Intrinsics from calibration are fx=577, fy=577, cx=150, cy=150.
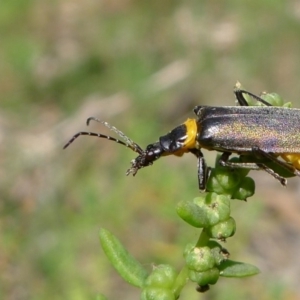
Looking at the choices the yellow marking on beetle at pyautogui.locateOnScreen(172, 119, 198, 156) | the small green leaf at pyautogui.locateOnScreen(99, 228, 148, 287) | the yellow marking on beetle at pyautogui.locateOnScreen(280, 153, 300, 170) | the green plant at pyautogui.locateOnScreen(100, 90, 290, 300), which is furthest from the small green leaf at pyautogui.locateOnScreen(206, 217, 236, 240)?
the yellow marking on beetle at pyautogui.locateOnScreen(172, 119, 198, 156)

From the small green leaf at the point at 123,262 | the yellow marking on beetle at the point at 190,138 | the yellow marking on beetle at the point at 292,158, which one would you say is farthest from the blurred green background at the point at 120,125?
the small green leaf at the point at 123,262

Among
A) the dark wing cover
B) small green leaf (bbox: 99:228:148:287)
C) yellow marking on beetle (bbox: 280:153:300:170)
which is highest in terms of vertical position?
the dark wing cover

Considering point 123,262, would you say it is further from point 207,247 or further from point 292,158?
point 292,158

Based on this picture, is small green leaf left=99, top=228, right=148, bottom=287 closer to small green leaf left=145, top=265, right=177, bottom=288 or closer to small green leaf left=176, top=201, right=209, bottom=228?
small green leaf left=145, top=265, right=177, bottom=288

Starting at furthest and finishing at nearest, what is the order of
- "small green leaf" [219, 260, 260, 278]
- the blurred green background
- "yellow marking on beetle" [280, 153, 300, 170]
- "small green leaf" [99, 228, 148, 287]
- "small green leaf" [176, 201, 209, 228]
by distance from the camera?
1. the blurred green background
2. "yellow marking on beetle" [280, 153, 300, 170]
3. "small green leaf" [99, 228, 148, 287]
4. "small green leaf" [219, 260, 260, 278]
5. "small green leaf" [176, 201, 209, 228]

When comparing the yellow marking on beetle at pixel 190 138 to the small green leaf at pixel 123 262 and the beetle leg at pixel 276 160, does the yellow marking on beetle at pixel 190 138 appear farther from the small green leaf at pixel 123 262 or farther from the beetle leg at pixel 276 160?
the small green leaf at pixel 123 262

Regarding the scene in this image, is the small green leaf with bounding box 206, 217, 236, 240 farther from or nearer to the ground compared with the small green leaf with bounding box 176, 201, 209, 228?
nearer to the ground

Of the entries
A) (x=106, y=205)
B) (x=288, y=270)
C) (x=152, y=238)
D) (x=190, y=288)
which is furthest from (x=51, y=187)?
(x=288, y=270)

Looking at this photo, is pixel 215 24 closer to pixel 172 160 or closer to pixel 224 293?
pixel 172 160
